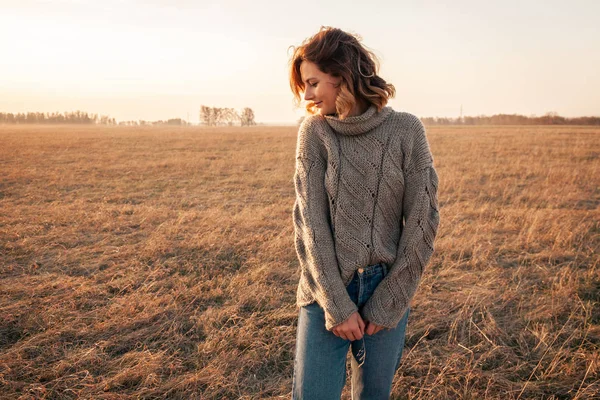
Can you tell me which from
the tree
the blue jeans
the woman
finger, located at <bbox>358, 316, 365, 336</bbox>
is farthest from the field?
the tree

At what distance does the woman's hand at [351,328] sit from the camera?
1.60 metres

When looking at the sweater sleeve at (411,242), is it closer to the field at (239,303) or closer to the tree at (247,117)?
the field at (239,303)

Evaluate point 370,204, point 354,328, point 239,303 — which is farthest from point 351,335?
point 239,303

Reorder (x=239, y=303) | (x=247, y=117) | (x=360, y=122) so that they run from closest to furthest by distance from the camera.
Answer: (x=360, y=122)
(x=239, y=303)
(x=247, y=117)

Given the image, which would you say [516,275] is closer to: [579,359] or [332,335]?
[579,359]

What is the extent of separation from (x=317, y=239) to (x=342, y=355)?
1.76 feet

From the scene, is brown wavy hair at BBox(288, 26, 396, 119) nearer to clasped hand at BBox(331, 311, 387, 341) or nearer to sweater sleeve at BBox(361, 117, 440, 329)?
sweater sleeve at BBox(361, 117, 440, 329)

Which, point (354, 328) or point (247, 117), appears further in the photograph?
point (247, 117)

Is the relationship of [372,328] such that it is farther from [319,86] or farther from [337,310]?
[319,86]

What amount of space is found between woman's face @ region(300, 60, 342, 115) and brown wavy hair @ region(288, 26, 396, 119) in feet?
0.08

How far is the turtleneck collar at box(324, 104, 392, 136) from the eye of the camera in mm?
1690

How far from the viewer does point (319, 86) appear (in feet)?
5.57

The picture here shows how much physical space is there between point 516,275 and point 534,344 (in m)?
1.47

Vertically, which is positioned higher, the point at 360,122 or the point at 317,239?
the point at 360,122
